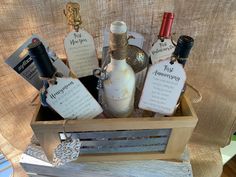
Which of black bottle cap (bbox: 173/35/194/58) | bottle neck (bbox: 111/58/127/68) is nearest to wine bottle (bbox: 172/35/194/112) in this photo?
black bottle cap (bbox: 173/35/194/58)

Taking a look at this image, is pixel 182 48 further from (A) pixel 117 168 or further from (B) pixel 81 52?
(A) pixel 117 168

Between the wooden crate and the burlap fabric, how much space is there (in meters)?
0.21

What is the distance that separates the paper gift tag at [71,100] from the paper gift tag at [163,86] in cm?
12

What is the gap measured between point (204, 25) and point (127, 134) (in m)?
0.36

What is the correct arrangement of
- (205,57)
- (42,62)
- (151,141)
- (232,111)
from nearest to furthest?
(42,62), (151,141), (205,57), (232,111)

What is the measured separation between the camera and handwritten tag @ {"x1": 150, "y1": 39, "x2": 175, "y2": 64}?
0.49 meters

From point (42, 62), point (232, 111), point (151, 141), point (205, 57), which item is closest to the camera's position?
point (42, 62)

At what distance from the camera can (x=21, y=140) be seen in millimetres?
804

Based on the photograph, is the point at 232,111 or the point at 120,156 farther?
the point at 232,111

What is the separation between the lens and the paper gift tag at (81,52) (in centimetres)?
48

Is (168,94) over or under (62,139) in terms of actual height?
over

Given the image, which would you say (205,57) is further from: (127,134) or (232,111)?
(127,134)

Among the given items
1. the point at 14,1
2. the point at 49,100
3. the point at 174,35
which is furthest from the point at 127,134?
the point at 14,1

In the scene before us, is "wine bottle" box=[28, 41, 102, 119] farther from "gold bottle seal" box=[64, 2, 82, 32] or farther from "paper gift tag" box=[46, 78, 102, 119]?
"gold bottle seal" box=[64, 2, 82, 32]
